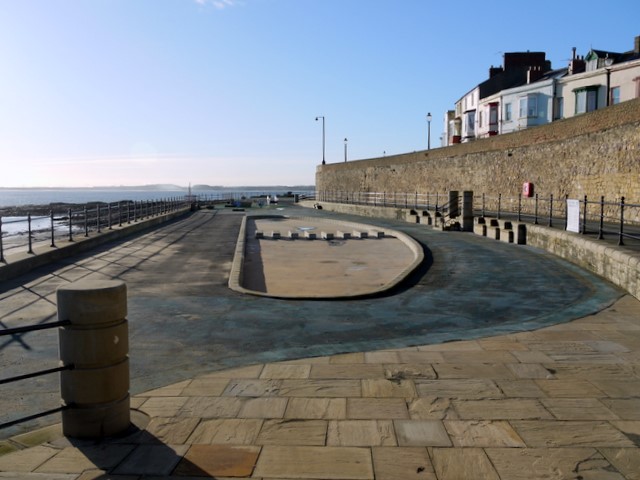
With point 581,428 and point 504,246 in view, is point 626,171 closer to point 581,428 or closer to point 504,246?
point 504,246

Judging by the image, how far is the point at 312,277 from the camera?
48.3 feet

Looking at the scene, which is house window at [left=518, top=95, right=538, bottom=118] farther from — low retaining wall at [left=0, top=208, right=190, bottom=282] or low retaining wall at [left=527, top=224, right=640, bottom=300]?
low retaining wall at [left=0, top=208, right=190, bottom=282]

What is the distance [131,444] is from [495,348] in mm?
4315

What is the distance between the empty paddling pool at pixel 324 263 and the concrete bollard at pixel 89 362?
19.5 feet

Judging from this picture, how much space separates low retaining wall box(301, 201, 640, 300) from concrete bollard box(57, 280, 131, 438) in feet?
28.7

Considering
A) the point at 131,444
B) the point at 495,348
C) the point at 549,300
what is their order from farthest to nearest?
the point at 549,300, the point at 495,348, the point at 131,444

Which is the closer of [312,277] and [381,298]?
[381,298]

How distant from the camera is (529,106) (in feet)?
162

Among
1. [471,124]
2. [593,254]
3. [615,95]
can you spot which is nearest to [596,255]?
[593,254]

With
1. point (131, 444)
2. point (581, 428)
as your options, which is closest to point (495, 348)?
point (581, 428)

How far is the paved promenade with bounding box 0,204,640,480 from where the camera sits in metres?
3.84

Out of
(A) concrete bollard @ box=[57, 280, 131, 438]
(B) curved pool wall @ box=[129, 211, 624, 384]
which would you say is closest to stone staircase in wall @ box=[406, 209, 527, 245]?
(B) curved pool wall @ box=[129, 211, 624, 384]

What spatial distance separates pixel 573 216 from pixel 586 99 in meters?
32.0

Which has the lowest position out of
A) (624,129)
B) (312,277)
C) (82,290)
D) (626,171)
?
(312,277)
